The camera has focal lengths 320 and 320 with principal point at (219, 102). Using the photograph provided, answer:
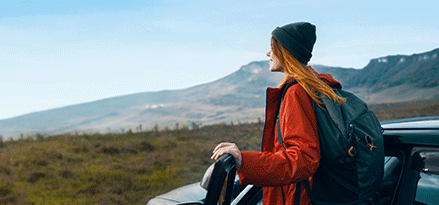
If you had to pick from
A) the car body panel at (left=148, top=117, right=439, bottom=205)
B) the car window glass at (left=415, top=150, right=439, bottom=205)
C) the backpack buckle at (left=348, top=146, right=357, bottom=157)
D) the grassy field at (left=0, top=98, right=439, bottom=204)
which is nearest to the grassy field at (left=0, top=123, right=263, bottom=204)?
the grassy field at (left=0, top=98, right=439, bottom=204)

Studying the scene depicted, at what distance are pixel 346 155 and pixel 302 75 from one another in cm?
36

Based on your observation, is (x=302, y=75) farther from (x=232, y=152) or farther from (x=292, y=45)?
(x=232, y=152)

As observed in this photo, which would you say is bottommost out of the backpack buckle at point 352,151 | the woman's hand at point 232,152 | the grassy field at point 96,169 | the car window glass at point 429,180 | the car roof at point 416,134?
the grassy field at point 96,169

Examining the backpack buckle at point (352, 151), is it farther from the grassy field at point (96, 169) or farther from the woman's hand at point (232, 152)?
the grassy field at point (96, 169)

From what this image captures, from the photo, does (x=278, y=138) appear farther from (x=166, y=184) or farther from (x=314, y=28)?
(x=166, y=184)

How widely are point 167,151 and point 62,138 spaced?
441cm

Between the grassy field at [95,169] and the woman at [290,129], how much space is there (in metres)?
5.91

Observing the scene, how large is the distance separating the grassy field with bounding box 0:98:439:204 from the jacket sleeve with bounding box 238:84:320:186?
19.7ft

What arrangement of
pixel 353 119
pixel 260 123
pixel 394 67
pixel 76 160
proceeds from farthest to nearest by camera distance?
pixel 394 67 → pixel 260 123 → pixel 76 160 → pixel 353 119

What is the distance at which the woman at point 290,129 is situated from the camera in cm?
121

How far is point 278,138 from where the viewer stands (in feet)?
4.39

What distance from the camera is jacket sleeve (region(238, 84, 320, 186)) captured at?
1.20 metres

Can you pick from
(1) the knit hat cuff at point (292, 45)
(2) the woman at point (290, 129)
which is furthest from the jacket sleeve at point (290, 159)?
(1) the knit hat cuff at point (292, 45)

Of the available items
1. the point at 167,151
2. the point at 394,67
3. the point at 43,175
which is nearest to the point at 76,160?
the point at 43,175
